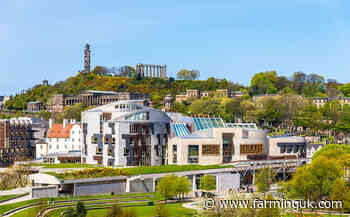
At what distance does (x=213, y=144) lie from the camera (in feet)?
322

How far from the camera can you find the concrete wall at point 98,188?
76625mm

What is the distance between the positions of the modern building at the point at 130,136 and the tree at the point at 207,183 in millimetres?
15148

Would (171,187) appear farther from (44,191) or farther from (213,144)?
(213,144)

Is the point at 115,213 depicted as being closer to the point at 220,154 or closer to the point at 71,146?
the point at 220,154

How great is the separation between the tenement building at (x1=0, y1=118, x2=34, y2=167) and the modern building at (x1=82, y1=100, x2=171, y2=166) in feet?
150

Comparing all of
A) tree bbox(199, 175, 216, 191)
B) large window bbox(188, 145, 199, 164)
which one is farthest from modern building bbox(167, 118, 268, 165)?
tree bbox(199, 175, 216, 191)

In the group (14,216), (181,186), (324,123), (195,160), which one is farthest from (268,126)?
(14,216)

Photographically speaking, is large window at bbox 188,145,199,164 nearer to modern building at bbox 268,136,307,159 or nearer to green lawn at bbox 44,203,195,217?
modern building at bbox 268,136,307,159

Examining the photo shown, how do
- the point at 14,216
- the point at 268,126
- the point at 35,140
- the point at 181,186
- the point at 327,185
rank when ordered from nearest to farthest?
1. the point at 14,216
2. the point at 327,185
3. the point at 181,186
4. the point at 35,140
5. the point at 268,126

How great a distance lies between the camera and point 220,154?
99.1m

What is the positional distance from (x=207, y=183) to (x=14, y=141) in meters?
78.2

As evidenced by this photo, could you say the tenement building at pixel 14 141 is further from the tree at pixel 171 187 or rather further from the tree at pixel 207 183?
the tree at pixel 171 187

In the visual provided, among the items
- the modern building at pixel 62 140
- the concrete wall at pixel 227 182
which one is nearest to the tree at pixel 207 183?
the concrete wall at pixel 227 182

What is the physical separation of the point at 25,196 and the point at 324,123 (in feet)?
361
